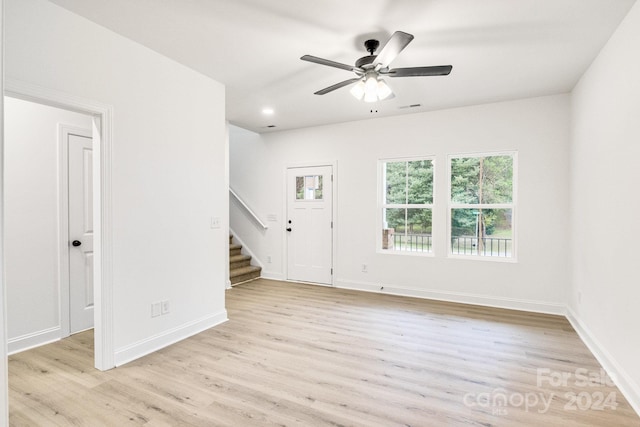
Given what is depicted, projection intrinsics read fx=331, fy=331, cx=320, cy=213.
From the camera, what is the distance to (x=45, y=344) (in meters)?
3.12

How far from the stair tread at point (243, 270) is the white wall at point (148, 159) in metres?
1.82

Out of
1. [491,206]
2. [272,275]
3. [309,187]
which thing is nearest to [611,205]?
[491,206]

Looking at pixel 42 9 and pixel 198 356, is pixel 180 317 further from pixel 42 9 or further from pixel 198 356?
pixel 42 9

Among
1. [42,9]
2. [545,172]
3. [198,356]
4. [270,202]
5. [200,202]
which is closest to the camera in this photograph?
[42,9]

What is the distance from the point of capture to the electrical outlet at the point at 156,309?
2.97m

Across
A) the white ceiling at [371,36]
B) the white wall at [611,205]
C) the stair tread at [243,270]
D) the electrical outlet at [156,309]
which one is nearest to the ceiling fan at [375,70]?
the white ceiling at [371,36]

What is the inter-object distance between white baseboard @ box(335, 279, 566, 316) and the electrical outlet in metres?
2.97

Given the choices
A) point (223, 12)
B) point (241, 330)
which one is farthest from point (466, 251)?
point (223, 12)

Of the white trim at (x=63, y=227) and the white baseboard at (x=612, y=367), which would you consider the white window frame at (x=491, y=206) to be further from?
the white trim at (x=63, y=227)

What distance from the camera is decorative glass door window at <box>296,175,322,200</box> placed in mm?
5594

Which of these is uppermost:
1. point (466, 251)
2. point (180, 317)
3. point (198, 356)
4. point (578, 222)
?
point (578, 222)

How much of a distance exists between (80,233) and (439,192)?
4394 millimetres

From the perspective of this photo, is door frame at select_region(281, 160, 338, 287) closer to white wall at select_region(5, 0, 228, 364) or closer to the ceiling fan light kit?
white wall at select_region(5, 0, 228, 364)

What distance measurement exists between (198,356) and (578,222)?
4.08m
